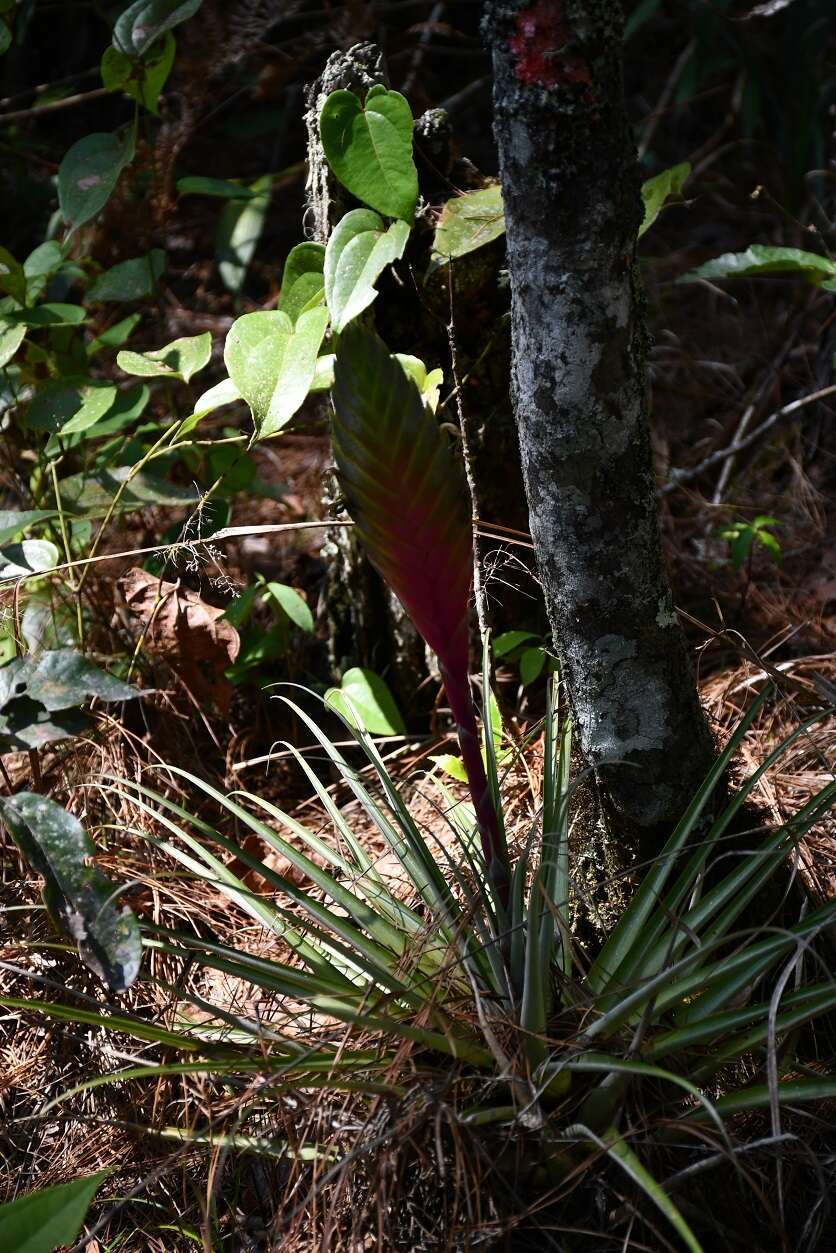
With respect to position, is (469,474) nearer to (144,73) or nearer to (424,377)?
(424,377)

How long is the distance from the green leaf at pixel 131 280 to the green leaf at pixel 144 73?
0.24 meters

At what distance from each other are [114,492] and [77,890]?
86 cm

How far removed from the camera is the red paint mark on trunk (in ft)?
3.01

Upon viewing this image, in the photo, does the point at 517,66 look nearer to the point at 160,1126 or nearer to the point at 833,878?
the point at 833,878

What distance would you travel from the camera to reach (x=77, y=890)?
3.40 ft

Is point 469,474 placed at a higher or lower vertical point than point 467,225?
lower

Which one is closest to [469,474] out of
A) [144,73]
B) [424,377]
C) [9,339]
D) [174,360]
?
[424,377]

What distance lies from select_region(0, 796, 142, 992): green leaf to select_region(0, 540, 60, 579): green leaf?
1.54 feet

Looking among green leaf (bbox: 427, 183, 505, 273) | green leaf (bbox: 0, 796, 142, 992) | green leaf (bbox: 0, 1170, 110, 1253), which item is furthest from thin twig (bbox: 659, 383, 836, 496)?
green leaf (bbox: 0, 1170, 110, 1253)

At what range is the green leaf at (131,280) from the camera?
179 centimetres

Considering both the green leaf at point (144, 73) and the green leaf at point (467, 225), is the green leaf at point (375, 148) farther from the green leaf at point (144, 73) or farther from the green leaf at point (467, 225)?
the green leaf at point (144, 73)

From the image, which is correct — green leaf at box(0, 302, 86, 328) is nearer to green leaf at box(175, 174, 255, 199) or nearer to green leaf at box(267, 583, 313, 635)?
green leaf at box(175, 174, 255, 199)

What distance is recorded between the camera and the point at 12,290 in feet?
5.50

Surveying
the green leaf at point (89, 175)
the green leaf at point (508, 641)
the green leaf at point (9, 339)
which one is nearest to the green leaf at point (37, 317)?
the green leaf at point (9, 339)
